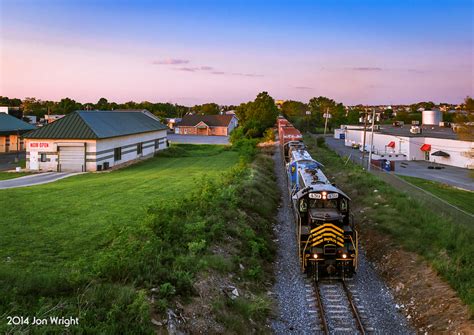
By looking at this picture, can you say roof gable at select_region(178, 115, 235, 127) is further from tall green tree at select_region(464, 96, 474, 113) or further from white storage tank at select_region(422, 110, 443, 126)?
tall green tree at select_region(464, 96, 474, 113)

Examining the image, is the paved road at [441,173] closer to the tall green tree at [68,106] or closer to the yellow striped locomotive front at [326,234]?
the yellow striped locomotive front at [326,234]

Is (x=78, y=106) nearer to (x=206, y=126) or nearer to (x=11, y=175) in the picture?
(x=206, y=126)

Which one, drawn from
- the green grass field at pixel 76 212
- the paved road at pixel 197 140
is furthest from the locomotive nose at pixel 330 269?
the paved road at pixel 197 140

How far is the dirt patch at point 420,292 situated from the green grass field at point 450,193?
17202 mm

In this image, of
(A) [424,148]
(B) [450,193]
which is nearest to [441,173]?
(A) [424,148]

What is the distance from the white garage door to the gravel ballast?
94.4 feet

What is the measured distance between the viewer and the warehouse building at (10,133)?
5559 centimetres

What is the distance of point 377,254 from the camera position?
59.6 ft

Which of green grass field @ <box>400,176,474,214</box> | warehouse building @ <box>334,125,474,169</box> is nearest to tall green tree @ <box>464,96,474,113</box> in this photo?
green grass field @ <box>400,176,474,214</box>

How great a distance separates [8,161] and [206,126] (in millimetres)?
67078

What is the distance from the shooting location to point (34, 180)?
35.0 metres

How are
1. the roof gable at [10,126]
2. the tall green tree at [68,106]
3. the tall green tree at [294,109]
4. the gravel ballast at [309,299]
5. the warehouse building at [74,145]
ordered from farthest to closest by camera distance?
the tall green tree at [294,109]
the tall green tree at [68,106]
the roof gable at [10,126]
the warehouse building at [74,145]
the gravel ballast at [309,299]

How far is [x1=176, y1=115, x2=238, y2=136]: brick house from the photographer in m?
112

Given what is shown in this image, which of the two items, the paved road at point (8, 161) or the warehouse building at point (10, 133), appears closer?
the paved road at point (8, 161)
